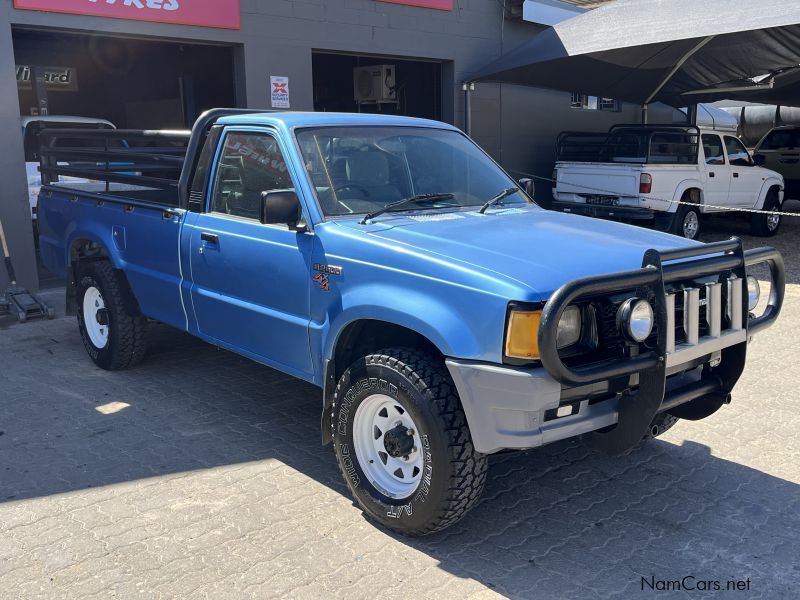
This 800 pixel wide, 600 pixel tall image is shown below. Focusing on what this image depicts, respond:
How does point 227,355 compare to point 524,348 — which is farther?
point 227,355

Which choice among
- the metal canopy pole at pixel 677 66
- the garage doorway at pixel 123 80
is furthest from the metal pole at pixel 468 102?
the garage doorway at pixel 123 80

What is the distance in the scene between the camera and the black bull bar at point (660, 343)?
118 inches

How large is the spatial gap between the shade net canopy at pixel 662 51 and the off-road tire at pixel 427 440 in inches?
323

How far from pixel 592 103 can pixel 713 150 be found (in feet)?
14.6

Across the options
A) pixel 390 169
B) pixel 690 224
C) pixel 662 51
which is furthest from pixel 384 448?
pixel 662 51

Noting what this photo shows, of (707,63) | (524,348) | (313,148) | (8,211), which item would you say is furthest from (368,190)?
(707,63)

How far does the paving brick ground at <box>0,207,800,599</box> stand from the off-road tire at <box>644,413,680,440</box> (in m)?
0.29

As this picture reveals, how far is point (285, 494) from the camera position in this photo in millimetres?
4031

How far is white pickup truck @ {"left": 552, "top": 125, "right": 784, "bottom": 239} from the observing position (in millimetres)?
12148

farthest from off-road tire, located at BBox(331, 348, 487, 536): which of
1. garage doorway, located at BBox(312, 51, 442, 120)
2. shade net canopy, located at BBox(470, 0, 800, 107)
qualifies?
garage doorway, located at BBox(312, 51, 442, 120)

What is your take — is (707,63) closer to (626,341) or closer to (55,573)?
(626,341)

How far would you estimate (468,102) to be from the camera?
13.2 meters

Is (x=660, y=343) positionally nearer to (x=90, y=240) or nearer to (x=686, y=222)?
(x=90, y=240)

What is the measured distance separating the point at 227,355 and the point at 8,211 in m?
3.71
